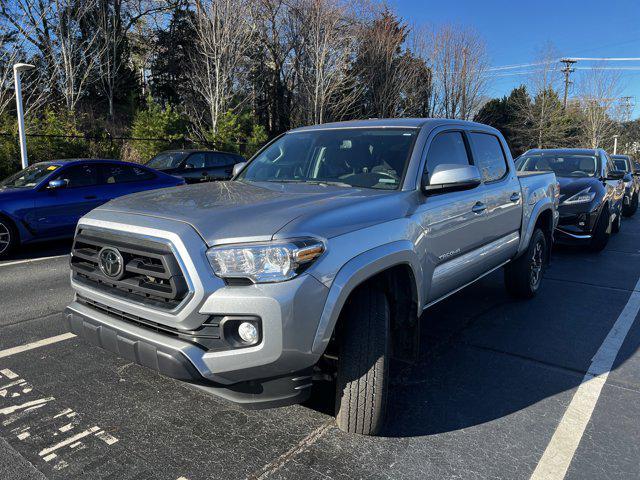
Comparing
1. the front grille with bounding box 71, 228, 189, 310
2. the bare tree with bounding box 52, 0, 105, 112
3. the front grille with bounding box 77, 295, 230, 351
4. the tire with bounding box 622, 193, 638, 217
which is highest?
the bare tree with bounding box 52, 0, 105, 112

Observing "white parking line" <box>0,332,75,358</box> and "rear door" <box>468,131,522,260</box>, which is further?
"rear door" <box>468,131,522,260</box>

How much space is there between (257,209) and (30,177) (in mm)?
7646

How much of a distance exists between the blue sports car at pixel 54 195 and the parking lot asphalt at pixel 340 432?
378 cm

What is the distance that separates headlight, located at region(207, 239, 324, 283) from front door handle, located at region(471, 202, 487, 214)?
2033mm

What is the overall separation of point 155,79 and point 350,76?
35.8ft

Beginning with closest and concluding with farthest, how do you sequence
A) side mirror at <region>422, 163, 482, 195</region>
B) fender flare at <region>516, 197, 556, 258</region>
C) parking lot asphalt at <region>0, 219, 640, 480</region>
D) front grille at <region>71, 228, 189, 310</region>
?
front grille at <region>71, 228, 189, 310</region> < parking lot asphalt at <region>0, 219, 640, 480</region> < side mirror at <region>422, 163, 482, 195</region> < fender flare at <region>516, 197, 556, 258</region>

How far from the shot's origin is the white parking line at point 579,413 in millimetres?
2586

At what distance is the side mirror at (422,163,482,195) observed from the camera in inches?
127

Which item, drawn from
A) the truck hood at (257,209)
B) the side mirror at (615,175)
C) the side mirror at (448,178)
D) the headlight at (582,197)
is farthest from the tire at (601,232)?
the truck hood at (257,209)

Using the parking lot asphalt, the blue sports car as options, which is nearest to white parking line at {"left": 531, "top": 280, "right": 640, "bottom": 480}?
the parking lot asphalt

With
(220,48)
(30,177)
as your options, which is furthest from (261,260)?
(220,48)

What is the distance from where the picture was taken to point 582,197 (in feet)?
26.0

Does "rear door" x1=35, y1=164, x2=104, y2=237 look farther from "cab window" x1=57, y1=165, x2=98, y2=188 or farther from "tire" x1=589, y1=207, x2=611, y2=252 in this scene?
"tire" x1=589, y1=207, x2=611, y2=252

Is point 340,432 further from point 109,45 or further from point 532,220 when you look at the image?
point 109,45
